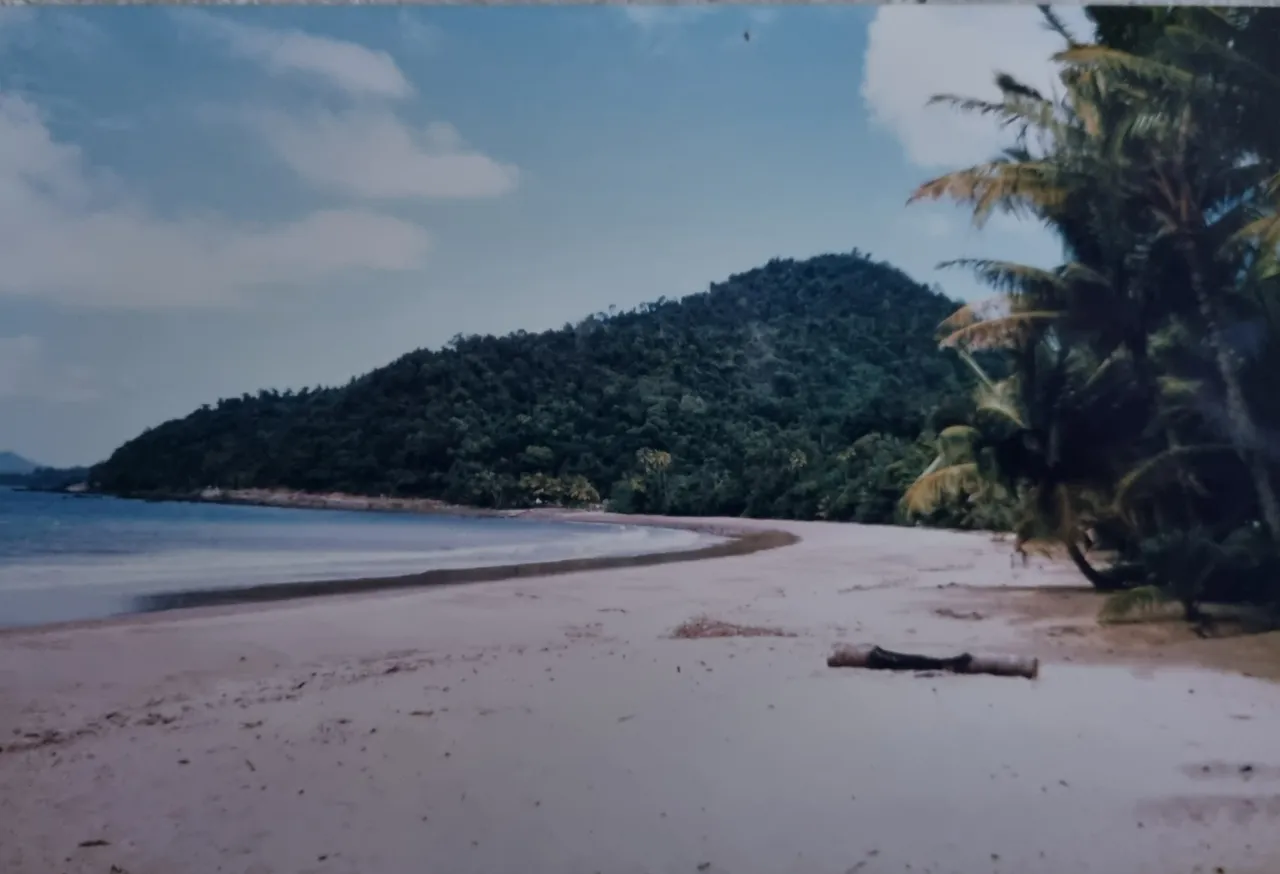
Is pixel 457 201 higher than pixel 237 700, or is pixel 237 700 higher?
pixel 457 201

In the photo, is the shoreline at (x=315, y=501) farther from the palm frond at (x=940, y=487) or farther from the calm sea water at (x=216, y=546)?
the palm frond at (x=940, y=487)

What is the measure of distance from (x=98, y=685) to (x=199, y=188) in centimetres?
104

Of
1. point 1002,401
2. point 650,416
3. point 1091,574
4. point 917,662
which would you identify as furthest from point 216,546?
point 1091,574

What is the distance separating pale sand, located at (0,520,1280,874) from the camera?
1.77 m

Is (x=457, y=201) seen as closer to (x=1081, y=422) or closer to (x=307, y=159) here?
(x=307, y=159)

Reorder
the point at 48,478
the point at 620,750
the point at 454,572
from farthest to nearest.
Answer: the point at 454,572 → the point at 48,478 → the point at 620,750

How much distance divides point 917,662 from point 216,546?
2.11 metres

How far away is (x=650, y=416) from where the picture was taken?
103 inches

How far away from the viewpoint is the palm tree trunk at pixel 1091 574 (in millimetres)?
2281

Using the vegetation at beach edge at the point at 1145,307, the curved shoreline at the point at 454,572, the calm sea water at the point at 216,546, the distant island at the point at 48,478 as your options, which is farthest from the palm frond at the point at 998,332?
the distant island at the point at 48,478

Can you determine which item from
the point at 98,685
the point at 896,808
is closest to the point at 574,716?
the point at 896,808

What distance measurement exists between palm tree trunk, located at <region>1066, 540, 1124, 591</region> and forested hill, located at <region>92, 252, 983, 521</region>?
39cm

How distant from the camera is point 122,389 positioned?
2.23 meters

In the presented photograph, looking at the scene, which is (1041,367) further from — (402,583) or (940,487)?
(402,583)
